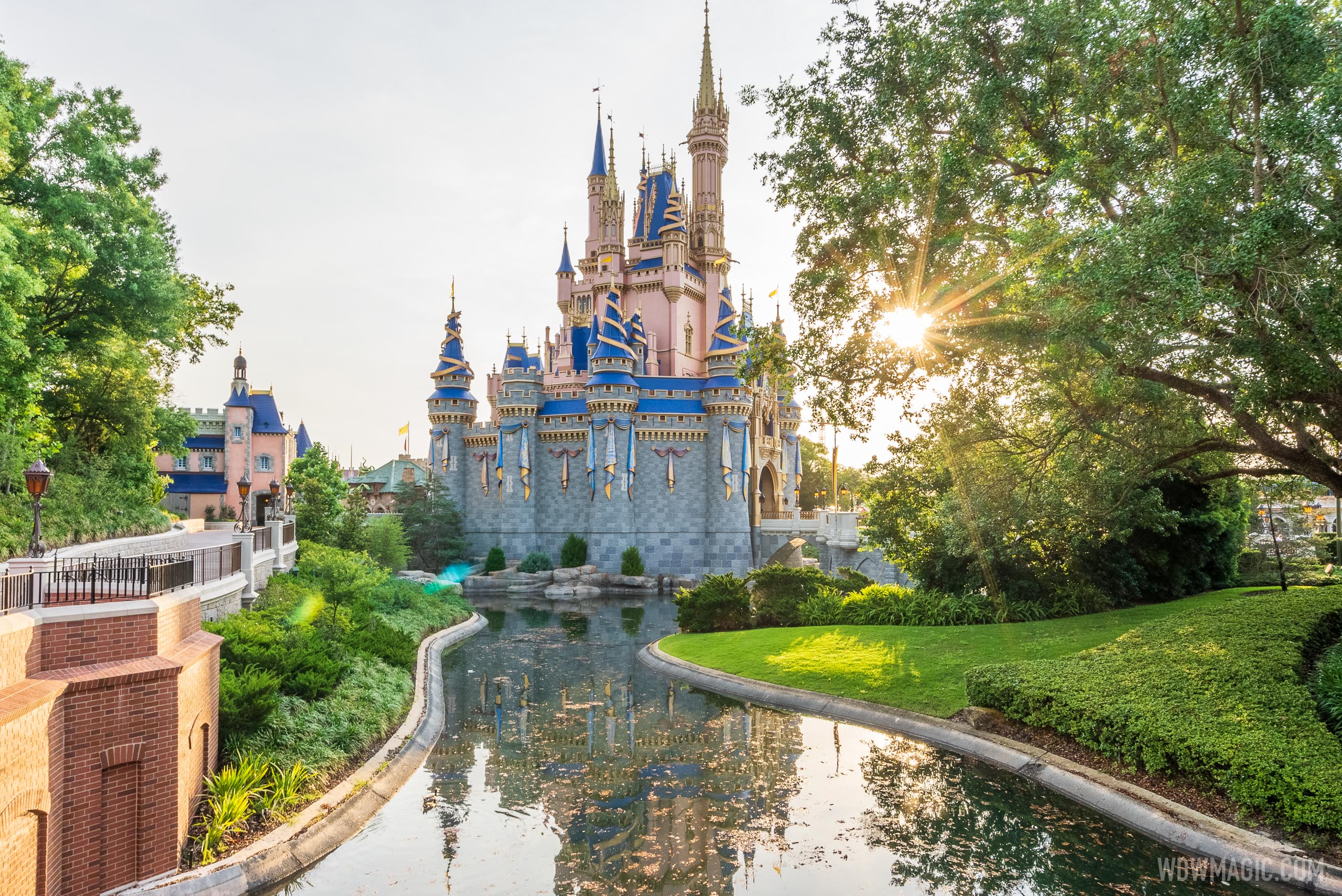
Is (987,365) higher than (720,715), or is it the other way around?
(987,365)

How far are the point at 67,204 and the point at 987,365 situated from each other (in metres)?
19.6

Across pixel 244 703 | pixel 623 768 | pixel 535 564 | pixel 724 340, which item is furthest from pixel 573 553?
pixel 244 703

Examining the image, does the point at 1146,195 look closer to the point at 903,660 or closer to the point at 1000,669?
the point at 1000,669

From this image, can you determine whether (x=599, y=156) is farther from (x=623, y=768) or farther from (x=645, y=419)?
(x=623, y=768)

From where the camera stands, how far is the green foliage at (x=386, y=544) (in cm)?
3447

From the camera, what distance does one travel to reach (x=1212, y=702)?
1087 centimetres

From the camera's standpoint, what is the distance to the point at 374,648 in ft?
59.3

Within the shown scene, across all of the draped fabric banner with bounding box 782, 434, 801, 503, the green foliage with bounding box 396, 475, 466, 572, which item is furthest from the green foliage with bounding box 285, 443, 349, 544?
the draped fabric banner with bounding box 782, 434, 801, 503

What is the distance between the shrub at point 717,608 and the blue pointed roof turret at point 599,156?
44.6m

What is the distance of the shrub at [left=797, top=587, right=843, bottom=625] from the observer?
23.4 metres

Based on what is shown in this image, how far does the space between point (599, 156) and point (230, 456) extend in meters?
33.7

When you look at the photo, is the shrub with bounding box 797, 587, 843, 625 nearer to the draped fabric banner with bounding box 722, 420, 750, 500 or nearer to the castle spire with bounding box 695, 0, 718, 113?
the draped fabric banner with bounding box 722, 420, 750, 500

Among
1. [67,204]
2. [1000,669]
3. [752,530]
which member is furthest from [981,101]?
[752,530]

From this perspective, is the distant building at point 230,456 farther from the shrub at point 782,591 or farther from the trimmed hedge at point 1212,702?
the trimmed hedge at point 1212,702
